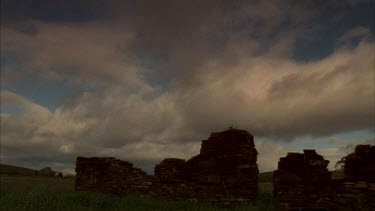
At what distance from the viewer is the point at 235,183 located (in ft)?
52.9

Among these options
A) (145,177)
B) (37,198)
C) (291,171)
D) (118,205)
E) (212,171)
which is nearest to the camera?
(37,198)

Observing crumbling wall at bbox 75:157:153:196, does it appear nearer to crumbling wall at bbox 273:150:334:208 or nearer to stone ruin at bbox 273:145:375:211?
crumbling wall at bbox 273:150:334:208

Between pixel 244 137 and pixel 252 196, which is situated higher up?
pixel 244 137

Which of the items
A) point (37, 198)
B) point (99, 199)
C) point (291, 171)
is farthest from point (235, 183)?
point (37, 198)

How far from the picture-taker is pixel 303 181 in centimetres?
1521

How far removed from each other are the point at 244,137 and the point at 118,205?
202 inches

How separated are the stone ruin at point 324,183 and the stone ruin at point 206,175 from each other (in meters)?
1.28

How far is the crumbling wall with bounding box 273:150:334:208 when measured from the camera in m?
15.0

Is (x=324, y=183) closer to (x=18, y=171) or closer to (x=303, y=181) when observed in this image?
(x=303, y=181)

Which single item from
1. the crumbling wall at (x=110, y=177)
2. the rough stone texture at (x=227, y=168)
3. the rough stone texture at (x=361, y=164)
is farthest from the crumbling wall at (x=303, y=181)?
the crumbling wall at (x=110, y=177)

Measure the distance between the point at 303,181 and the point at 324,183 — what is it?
693mm

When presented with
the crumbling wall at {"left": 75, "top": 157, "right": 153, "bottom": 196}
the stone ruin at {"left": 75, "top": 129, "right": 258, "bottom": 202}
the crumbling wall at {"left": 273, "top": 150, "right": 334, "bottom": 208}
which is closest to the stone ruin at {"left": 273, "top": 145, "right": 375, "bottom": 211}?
the crumbling wall at {"left": 273, "top": 150, "right": 334, "bottom": 208}

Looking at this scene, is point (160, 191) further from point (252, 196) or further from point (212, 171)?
point (252, 196)

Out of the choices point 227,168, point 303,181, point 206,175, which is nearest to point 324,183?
point 303,181
